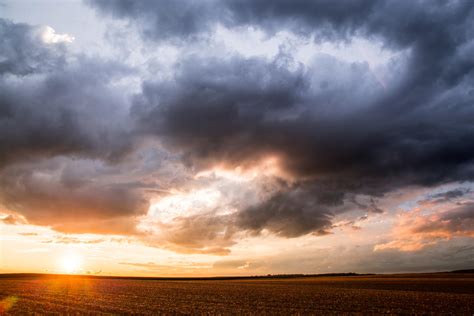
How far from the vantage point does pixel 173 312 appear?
96.7 ft

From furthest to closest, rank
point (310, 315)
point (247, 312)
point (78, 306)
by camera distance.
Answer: point (78, 306), point (247, 312), point (310, 315)

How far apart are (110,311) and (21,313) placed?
23.0 ft

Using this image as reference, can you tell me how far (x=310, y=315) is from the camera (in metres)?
27.5

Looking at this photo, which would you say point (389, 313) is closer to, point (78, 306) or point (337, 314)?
point (337, 314)

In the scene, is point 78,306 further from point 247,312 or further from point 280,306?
point 280,306

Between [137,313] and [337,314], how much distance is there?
50.8 ft

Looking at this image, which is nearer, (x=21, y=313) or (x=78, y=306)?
(x=21, y=313)

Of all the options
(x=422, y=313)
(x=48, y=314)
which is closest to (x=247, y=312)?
(x=422, y=313)

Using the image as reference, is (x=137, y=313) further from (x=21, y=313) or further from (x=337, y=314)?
(x=337, y=314)

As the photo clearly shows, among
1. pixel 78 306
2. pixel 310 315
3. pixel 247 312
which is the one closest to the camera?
pixel 310 315

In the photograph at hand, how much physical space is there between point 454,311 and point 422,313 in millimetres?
3488

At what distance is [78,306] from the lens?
33000mm

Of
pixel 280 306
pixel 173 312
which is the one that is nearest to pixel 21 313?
pixel 173 312

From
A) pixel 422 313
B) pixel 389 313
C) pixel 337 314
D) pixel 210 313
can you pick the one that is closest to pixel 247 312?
pixel 210 313
